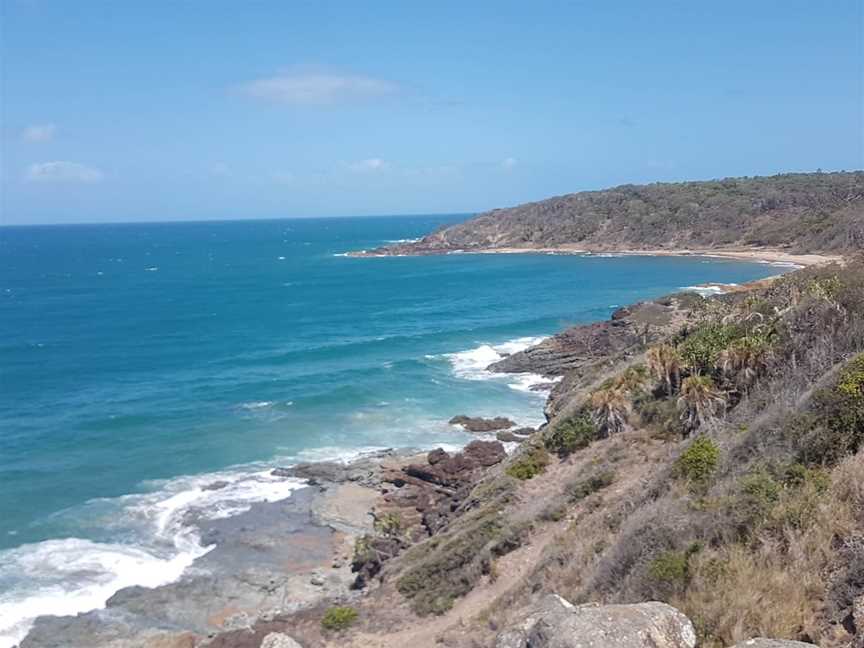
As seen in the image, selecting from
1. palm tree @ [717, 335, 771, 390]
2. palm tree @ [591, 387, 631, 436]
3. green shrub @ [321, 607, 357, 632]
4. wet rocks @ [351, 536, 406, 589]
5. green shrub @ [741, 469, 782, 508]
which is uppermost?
palm tree @ [717, 335, 771, 390]

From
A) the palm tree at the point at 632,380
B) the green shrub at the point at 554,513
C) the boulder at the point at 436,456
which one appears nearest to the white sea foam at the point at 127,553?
the boulder at the point at 436,456

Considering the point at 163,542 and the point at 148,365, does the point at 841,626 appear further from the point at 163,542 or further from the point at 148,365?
the point at 148,365

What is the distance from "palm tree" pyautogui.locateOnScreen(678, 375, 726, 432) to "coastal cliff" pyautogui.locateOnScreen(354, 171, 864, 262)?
299 feet

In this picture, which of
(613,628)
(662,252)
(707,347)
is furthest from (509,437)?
(662,252)

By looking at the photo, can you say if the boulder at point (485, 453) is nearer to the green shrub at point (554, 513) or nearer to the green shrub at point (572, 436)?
the green shrub at point (572, 436)

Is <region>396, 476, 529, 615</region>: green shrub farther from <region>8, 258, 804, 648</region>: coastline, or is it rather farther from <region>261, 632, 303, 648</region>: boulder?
<region>261, 632, 303, 648</region>: boulder

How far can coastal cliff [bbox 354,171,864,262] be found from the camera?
120312 mm

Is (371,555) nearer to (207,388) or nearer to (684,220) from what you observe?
(207,388)

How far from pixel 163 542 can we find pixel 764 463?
24.8 m

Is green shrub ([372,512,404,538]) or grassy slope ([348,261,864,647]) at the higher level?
grassy slope ([348,261,864,647])

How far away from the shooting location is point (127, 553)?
95.0 feet

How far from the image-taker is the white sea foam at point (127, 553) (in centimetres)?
2567

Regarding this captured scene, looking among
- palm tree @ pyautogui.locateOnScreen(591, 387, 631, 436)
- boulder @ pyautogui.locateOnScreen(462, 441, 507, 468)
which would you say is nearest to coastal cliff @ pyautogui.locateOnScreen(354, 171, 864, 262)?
boulder @ pyautogui.locateOnScreen(462, 441, 507, 468)

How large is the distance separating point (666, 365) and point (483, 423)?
17.9 meters
